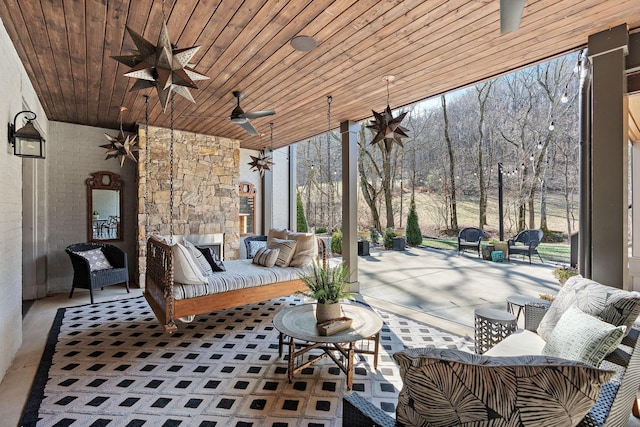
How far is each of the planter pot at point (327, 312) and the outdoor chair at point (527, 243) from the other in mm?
7843

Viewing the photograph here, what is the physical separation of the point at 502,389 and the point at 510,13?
178 centimetres

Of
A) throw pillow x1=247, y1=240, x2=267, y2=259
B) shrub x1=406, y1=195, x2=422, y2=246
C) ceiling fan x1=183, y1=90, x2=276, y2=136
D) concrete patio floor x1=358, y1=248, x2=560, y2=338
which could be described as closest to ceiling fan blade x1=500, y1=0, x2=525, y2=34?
ceiling fan x1=183, y1=90, x2=276, y2=136

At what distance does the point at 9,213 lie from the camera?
287cm

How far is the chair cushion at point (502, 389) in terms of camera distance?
0.86 meters

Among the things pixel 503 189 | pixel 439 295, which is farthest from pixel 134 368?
pixel 503 189

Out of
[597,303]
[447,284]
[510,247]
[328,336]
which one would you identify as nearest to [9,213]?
[328,336]

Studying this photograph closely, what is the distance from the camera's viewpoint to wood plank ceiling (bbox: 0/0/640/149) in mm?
2406

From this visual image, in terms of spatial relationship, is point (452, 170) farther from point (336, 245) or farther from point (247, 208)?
point (247, 208)

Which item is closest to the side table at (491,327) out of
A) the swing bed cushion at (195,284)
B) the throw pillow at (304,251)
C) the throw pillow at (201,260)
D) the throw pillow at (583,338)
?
the throw pillow at (583,338)

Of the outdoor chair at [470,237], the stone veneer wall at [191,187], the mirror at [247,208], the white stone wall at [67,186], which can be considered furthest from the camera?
the outdoor chair at [470,237]

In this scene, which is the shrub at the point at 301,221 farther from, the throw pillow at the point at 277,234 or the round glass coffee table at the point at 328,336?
the round glass coffee table at the point at 328,336

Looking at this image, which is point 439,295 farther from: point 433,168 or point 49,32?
point 433,168

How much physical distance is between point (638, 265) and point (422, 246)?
7233 millimetres

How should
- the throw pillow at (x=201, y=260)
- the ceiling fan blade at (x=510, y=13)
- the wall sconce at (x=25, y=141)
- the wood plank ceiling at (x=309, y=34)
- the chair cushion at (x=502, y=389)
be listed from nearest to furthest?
1. the chair cushion at (x=502, y=389)
2. the ceiling fan blade at (x=510, y=13)
3. the wood plank ceiling at (x=309, y=34)
4. the wall sconce at (x=25, y=141)
5. the throw pillow at (x=201, y=260)
